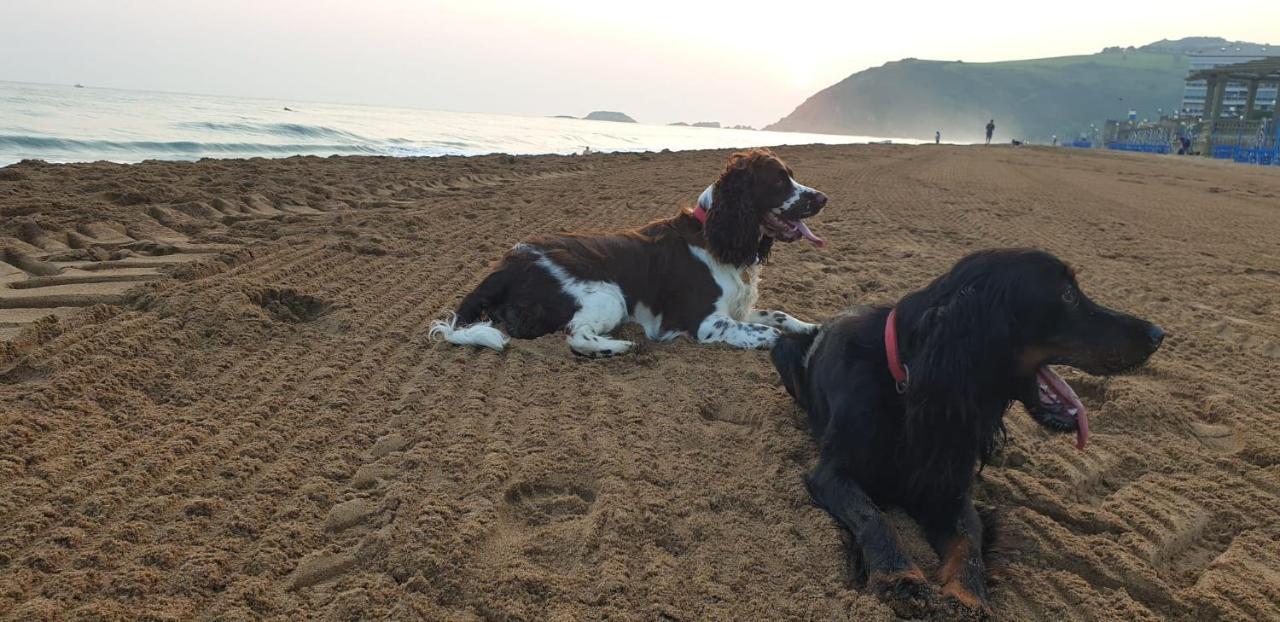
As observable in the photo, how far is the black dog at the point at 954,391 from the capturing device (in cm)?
234

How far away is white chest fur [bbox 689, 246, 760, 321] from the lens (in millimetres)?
5133

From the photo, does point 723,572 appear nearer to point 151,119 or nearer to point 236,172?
point 236,172

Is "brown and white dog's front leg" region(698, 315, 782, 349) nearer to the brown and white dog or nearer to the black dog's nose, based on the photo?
the brown and white dog

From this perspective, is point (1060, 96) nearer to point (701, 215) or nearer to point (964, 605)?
point (701, 215)

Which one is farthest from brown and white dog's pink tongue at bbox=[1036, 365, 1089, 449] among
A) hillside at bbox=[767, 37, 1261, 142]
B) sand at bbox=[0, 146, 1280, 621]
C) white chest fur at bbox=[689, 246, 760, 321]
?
hillside at bbox=[767, 37, 1261, 142]

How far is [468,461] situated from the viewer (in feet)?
9.35

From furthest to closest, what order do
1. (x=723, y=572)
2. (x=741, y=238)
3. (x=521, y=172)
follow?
Result: 1. (x=521, y=172)
2. (x=741, y=238)
3. (x=723, y=572)

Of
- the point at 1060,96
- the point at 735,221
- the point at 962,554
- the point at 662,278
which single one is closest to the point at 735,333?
Answer: the point at 662,278

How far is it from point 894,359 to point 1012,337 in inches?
15.2

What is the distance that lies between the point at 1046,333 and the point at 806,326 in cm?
254

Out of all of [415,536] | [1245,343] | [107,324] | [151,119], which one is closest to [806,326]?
[1245,343]

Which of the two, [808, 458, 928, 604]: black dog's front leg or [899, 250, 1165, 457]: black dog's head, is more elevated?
[899, 250, 1165, 457]: black dog's head

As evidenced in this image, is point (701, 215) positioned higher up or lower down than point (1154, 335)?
higher up

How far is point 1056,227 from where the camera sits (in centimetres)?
955
